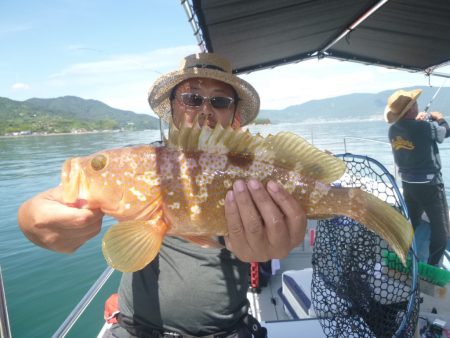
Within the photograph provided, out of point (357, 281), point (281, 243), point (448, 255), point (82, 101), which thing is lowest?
point (448, 255)

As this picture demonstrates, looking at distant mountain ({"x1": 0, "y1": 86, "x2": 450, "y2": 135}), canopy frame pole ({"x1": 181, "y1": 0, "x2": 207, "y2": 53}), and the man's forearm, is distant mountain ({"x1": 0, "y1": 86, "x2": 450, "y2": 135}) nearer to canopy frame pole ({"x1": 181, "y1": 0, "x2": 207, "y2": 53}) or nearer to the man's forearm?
the man's forearm

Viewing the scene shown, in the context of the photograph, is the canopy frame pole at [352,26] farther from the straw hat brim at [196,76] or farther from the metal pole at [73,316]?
the metal pole at [73,316]

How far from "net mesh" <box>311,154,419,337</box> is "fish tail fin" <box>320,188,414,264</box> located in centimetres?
97

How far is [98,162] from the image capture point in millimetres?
2008

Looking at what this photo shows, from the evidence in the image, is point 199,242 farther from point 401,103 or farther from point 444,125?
point 444,125

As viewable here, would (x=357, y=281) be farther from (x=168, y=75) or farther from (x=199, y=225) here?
(x=168, y=75)

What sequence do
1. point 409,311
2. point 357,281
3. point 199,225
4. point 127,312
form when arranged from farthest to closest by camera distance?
point 357,281, point 127,312, point 409,311, point 199,225

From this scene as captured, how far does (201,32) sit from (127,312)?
4.65m

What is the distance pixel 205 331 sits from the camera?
7.57 feet

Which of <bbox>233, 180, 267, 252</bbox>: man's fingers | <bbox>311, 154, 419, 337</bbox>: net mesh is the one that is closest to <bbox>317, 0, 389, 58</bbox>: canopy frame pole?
<bbox>311, 154, 419, 337</bbox>: net mesh

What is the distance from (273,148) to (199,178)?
55cm

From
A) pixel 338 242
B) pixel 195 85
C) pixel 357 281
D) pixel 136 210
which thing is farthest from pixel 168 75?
pixel 357 281

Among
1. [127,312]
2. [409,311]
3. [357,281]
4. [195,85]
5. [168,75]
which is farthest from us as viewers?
[168,75]

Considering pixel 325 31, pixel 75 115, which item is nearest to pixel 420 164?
pixel 325 31
